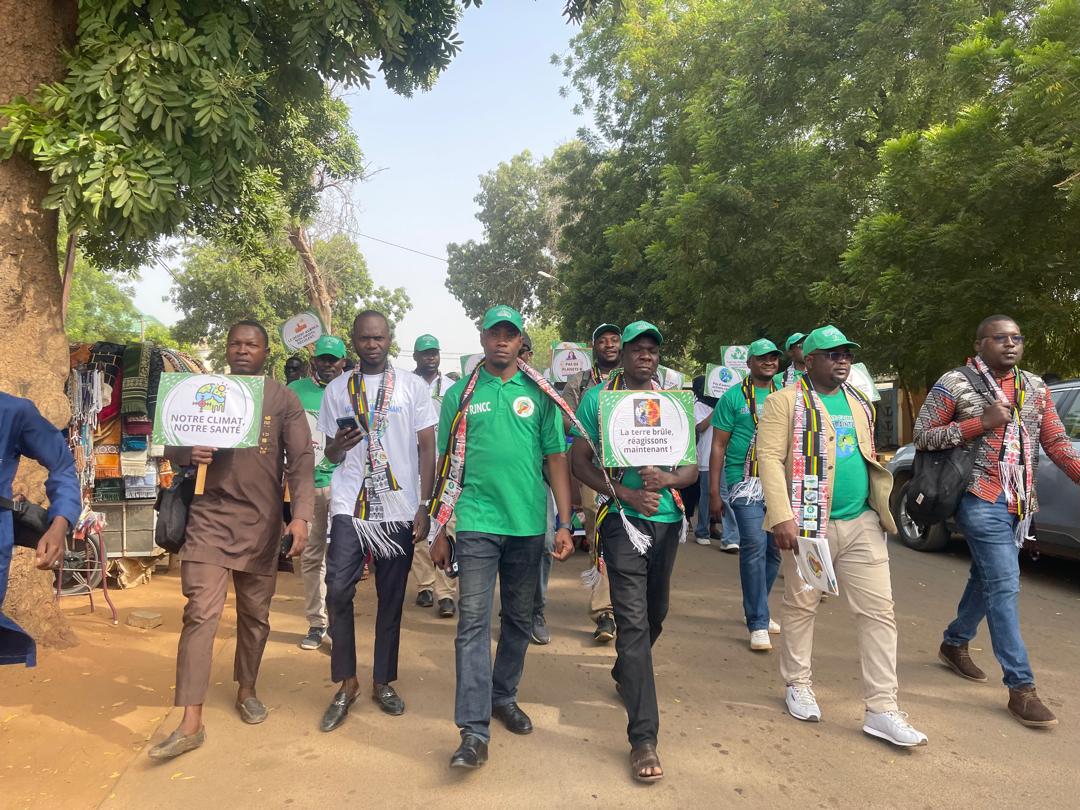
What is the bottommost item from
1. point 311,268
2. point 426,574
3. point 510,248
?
point 426,574

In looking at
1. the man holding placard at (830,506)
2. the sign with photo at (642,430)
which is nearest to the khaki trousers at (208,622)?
the sign with photo at (642,430)

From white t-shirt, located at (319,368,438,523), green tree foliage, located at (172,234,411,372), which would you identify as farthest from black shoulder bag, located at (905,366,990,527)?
green tree foliage, located at (172,234,411,372)

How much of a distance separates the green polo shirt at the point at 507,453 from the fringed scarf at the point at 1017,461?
2.40 meters

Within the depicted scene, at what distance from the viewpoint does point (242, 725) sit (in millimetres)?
3854

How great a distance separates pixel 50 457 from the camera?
312cm

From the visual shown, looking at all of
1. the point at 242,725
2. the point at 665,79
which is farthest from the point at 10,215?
the point at 665,79

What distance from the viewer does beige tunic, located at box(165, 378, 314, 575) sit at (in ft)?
12.2

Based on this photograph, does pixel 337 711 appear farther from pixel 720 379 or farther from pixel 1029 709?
pixel 720 379

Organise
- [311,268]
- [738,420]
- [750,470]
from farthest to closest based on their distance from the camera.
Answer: [311,268]
[738,420]
[750,470]

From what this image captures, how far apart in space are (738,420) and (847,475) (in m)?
1.40

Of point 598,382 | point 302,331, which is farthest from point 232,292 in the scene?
point 598,382

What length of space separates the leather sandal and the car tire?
5859 mm

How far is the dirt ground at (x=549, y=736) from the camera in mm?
3203

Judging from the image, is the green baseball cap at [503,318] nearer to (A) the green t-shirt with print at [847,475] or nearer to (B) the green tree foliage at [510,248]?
(A) the green t-shirt with print at [847,475]
